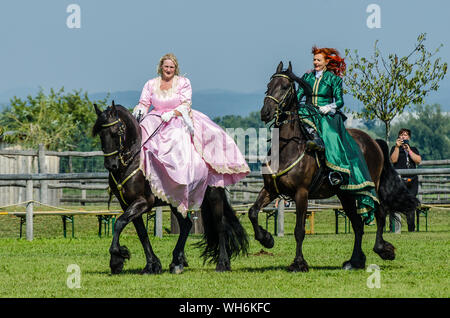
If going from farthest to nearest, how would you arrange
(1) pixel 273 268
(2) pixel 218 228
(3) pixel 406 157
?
(3) pixel 406 157, (1) pixel 273 268, (2) pixel 218 228

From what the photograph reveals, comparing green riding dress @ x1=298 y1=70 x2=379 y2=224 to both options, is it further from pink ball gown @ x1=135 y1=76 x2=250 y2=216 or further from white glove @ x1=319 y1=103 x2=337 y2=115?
pink ball gown @ x1=135 y1=76 x2=250 y2=216

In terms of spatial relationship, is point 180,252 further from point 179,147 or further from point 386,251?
point 386,251

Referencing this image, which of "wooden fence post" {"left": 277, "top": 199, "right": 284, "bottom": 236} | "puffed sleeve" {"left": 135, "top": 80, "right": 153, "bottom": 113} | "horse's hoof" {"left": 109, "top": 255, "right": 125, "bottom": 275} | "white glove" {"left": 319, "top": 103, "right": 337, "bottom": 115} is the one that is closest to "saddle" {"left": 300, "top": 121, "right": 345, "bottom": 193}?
"white glove" {"left": 319, "top": 103, "right": 337, "bottom": 115}

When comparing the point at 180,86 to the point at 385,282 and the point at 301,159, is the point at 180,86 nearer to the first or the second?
the point at 301,159

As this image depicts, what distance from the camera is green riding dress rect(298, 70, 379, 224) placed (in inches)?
364

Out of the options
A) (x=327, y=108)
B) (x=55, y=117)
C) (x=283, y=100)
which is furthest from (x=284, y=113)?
(x=55, y=117)

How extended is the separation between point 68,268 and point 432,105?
13706 cm

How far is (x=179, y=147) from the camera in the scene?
29.5ft

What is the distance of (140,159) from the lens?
8.96 meters

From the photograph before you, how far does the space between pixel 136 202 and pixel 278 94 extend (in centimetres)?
196

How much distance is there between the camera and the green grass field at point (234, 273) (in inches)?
292

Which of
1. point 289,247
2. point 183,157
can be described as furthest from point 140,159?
point 289,247

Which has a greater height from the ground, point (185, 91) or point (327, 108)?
point (185, 91)

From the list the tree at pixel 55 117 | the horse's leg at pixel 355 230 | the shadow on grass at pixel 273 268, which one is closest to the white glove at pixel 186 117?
the shadow on grass at pixel 273 268
